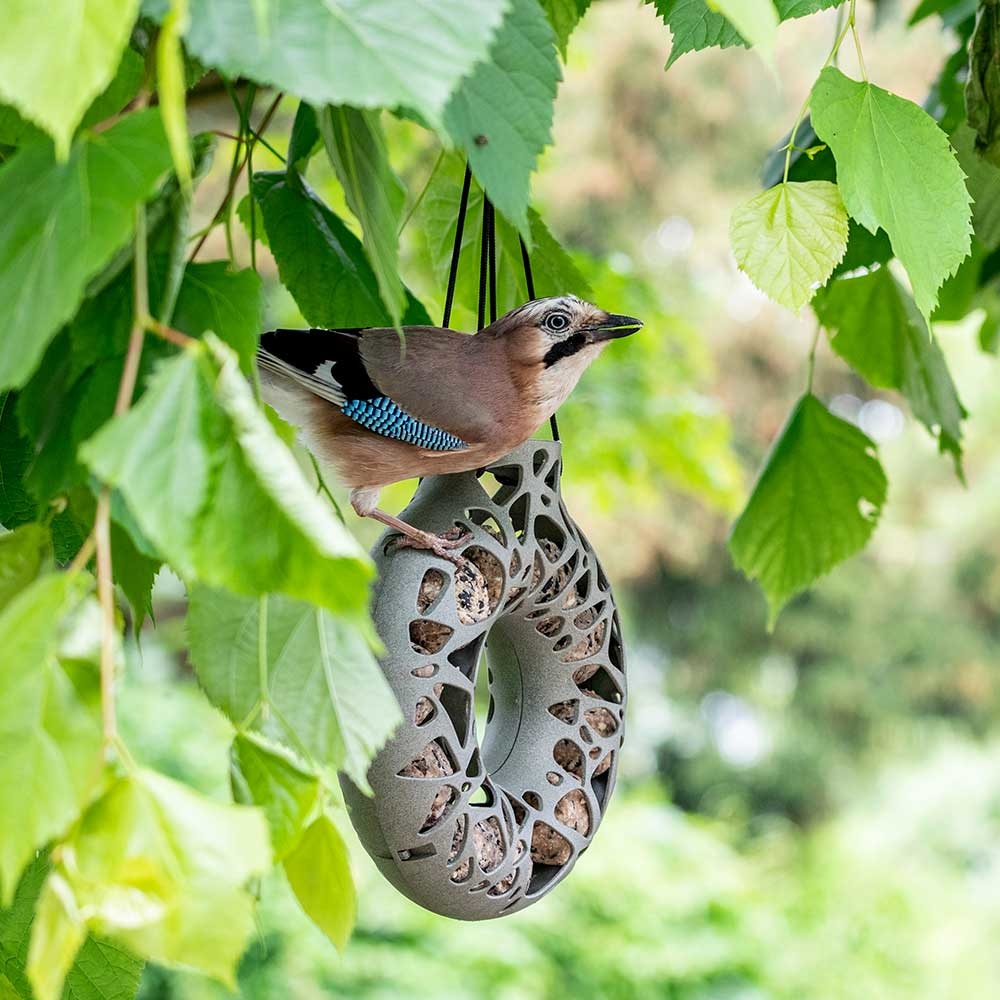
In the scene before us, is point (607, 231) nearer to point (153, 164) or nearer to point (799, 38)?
Answer: point (799, 38)

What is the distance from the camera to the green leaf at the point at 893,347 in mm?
1295

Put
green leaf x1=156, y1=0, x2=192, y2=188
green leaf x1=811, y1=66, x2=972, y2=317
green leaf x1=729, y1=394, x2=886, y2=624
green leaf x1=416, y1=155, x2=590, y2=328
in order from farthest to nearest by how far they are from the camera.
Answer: green leaf x1=729, y1=394, x2=886, y2=624
green leaf x1=416, y1=155, x2=590, y2=328
green leaf x1=811, y1=66, x2=972, y2=317
green leaf x1=156, y1=0, x2=192, y2=188

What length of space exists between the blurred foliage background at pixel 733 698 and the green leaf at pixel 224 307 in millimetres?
3254

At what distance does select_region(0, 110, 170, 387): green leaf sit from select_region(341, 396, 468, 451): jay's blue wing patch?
464 mm

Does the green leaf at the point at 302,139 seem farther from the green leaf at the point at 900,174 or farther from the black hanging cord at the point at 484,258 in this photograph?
the green leaf at the point at 900,174

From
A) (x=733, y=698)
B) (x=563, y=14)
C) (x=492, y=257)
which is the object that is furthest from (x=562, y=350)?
(x=733, y=698)

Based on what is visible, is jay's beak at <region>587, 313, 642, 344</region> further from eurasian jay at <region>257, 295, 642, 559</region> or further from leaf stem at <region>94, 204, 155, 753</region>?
leaf stem at <region>94, 204, 155, 753</region>

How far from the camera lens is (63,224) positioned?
461 millimetres

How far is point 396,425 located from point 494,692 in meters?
0.30

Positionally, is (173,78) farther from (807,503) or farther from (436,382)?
(807,503)

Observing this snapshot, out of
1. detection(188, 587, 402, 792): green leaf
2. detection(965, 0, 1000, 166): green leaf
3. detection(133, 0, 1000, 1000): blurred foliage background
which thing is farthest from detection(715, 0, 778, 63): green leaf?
detection(133, 0, 1000, 1000): blurred foliage background

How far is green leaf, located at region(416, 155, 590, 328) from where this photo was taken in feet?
3.41

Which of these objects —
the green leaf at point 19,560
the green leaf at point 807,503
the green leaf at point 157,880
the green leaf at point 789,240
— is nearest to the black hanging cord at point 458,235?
the green leaf at point 789,240

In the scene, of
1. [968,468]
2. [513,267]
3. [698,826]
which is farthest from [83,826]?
[968,468]
